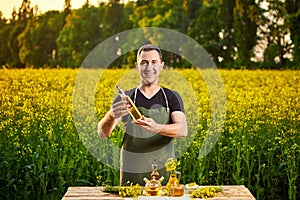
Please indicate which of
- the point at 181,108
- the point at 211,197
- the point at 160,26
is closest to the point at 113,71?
the point at 160,26

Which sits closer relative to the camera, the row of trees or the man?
the man

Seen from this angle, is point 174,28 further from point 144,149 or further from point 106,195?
point 106,195

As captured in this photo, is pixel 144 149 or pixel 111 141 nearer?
pixel 144 149

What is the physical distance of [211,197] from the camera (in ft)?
9.52

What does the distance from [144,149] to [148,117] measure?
19 cm

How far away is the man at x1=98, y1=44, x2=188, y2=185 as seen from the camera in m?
3.17

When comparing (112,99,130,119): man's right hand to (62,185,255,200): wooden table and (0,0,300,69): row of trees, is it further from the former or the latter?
(0,0,300,69): row of trees

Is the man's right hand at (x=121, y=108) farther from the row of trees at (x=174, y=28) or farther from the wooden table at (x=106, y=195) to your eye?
the row of trees at (x=174, y=28)

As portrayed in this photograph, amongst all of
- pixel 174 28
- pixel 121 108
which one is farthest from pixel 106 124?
pixel 174 28

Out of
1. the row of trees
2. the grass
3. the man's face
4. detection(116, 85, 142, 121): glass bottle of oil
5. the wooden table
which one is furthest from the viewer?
the row of trees

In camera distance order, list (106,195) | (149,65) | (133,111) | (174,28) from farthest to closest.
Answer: (174,28), (149,65), (133,111), (106,195)

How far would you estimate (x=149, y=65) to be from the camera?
315cm

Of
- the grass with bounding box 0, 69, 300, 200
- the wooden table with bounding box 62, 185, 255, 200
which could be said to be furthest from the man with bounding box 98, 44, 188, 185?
the grass with bounding box 0, 69, 300, 200

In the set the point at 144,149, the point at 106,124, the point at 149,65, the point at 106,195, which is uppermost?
the point at 149,65
